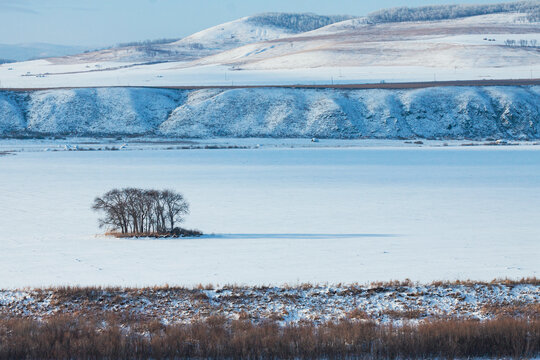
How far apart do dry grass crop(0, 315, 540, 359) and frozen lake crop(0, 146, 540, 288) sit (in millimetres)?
2863

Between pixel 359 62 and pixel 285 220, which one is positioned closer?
pixel 285 220

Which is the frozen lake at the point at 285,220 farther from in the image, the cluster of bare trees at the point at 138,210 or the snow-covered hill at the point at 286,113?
the snow-covered hill at the point at 286,113

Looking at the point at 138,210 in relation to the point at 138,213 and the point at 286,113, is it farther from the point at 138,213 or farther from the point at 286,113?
the point at 286,113

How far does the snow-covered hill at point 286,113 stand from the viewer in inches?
2473

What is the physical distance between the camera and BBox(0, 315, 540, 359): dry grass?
11828mm

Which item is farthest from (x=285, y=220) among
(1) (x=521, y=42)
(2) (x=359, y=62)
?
(1) (x=521, y=42)

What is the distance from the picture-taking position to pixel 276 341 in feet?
39.3

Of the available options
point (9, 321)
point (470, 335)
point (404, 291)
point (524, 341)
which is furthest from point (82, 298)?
point (524, 341)

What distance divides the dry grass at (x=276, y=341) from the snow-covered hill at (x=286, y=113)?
163 ft

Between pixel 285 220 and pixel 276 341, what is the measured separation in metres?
12.4

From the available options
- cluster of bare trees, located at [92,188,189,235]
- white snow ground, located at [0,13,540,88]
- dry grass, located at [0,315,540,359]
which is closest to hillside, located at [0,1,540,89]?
white snow ground, located at [0,13,540,88]

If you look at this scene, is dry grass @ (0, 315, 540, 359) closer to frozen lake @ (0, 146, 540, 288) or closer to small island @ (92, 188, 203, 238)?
frozen lake @ (0, 146, 540, 288)

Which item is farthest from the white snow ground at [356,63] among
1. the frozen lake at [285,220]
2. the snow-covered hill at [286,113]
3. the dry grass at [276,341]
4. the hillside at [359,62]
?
the dry grass at [276,341]

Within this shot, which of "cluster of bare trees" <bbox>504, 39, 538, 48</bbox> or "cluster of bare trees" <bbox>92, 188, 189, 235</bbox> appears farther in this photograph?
"cluster of bare trees" <bbox>504, 39, 538, 48</bbox>
